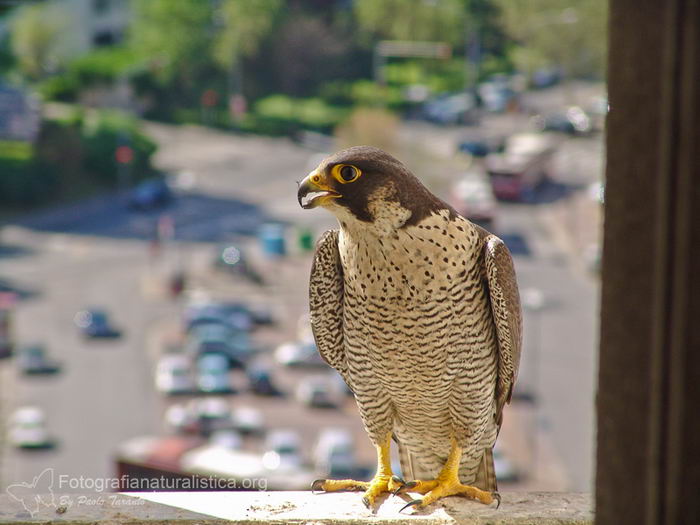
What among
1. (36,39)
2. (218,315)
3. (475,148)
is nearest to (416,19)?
(475,148)

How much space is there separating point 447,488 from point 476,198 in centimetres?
7414

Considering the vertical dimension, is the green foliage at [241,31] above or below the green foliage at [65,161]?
above

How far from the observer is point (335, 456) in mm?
48062

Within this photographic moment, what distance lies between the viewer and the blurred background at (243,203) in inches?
2087

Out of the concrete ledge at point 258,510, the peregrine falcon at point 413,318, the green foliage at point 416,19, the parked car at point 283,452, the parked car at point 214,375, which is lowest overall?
the parked car at point 283,452

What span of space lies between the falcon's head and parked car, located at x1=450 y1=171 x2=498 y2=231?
2662 inches

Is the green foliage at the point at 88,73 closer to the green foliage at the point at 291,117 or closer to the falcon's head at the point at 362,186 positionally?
the green foliage at the point at 291,117

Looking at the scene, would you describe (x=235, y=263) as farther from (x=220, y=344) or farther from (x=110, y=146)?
(x=110, y=146)

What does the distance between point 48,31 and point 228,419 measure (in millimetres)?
45644

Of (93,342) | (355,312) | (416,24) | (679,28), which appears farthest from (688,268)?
(416,24)

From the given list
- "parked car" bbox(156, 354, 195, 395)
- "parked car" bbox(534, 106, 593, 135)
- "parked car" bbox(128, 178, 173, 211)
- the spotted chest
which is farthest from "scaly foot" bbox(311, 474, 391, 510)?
"parked car" bbox(534, 106, 593, 135)

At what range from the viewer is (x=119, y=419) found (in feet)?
175

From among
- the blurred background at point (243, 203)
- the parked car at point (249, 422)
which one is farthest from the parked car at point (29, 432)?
the parked car at point (249, 422)

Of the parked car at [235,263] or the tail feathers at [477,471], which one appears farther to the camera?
the parked car at [235,263]
